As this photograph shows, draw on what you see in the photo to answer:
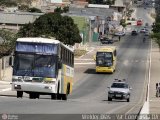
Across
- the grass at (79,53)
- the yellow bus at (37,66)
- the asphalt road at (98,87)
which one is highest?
the yellow bus at (37,66)

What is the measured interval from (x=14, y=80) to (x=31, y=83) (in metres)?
0.94

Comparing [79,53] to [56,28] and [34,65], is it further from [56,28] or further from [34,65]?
[34,65]

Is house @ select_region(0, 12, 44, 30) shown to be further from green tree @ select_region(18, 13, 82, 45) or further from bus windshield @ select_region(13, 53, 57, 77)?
bus windshield @ select_region(13, 53, 57, 77)

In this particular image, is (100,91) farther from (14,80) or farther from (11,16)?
(11,16)

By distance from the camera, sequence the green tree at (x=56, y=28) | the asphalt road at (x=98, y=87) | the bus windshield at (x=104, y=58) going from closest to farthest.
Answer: the asphalt road at (x=98, y=87) < the bus windshield at (x=104, y=58) < the green tree at (x=56, y=28)

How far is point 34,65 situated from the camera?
3319cm

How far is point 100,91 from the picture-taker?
2247 inches

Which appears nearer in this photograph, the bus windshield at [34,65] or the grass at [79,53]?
the bus windshield at [34,65]

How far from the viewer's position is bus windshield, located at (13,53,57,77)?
33.2 meters

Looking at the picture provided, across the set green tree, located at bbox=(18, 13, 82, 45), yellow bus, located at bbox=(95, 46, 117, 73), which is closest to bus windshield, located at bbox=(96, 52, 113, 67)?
yellow bus, located at bbox=(95, 46, 117, 73)

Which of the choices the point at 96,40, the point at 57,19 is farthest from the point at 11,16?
the point at 96,40

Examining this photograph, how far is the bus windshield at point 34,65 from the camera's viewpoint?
3319 cm

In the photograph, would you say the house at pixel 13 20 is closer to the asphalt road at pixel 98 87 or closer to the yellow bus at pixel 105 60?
the asphalt road at pixel 98 87

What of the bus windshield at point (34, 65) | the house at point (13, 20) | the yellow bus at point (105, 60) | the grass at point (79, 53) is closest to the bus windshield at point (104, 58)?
the yellow bus at point (105, 60)
